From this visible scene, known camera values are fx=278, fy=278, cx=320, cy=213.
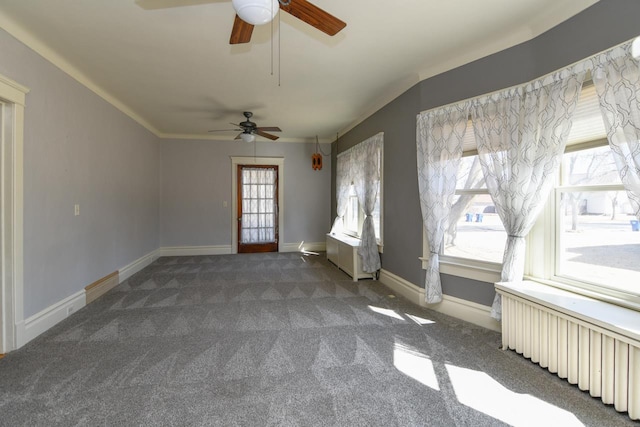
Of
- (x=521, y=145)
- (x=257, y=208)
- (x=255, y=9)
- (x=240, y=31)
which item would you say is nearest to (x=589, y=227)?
(x=521, y=145)

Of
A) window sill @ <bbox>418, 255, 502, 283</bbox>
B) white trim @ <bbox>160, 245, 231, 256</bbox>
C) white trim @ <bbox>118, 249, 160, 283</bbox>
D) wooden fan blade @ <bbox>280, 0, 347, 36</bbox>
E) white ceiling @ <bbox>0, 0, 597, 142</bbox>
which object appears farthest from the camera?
white trim @ <bbox>160, 245, 231, 256</bbox>

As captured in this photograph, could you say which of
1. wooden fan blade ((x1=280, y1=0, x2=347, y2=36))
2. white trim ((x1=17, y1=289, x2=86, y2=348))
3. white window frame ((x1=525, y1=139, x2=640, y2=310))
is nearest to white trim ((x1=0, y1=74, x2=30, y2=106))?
white trim ((x1=17, y1=289, x2=86, y2=348))

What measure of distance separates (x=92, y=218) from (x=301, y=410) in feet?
11.4

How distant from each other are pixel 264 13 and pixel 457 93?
7.49 ft

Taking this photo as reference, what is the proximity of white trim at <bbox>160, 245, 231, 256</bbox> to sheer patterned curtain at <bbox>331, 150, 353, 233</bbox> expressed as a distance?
2612 mm

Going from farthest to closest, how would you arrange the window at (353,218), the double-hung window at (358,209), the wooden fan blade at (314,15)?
1. the window at (353,218)
2. the double-hung window at (358,209)
3. the wooden fan blade at (314,15)

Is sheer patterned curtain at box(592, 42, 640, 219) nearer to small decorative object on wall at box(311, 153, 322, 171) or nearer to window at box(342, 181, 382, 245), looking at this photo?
window at box(342, 181, 382, 245)

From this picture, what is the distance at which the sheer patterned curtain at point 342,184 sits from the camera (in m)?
5.28

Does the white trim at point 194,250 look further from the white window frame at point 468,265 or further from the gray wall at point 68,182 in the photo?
the white window frame at point 468,265

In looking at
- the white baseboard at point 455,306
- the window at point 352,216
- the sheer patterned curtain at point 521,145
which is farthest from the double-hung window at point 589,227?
the window at point 352,216

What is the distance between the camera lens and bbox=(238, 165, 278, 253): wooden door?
6.50m

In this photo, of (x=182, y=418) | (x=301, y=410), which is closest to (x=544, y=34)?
(x=301, y=410)

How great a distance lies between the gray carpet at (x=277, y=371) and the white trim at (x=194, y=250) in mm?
2861

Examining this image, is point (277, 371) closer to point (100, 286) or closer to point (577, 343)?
point (577, 343)
